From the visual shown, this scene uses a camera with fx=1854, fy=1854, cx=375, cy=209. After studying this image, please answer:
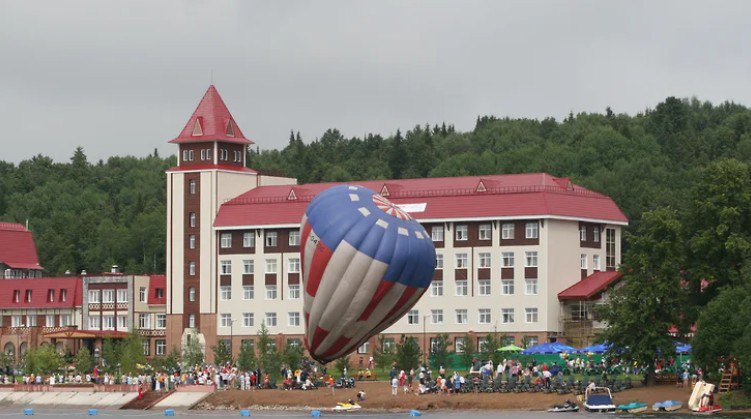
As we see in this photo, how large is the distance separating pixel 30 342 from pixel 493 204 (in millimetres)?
42761

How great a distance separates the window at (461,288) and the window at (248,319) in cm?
1715

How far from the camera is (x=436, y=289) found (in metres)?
135

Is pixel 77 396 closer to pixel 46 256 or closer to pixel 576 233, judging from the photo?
pixel 576 233

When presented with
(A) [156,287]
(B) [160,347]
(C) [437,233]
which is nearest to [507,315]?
(C) [437,233]

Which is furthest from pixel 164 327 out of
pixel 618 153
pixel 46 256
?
pixel 618 153

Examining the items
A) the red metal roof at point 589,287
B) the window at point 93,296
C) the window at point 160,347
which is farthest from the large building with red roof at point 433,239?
the window at point 93,296

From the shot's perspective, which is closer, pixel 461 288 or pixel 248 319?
pixel 461 288

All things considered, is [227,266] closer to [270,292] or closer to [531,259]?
[270,292]

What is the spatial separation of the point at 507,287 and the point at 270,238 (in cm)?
1978

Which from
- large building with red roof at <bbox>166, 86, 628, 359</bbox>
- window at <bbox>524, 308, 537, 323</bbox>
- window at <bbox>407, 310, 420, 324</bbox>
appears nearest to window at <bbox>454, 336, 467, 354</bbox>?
large building with red roof at <bbox>166, 86, 628, 359</bbox>

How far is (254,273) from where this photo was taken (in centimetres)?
14238

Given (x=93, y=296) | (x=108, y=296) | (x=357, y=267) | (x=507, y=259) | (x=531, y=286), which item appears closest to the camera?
(x=357, y=267)

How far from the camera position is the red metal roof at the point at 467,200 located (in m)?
133

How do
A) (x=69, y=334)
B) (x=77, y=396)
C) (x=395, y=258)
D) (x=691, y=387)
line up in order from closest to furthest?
(x=395, y=258)
(x=691, y=387)
(x=77, y=396)
(x=69, y=334)
